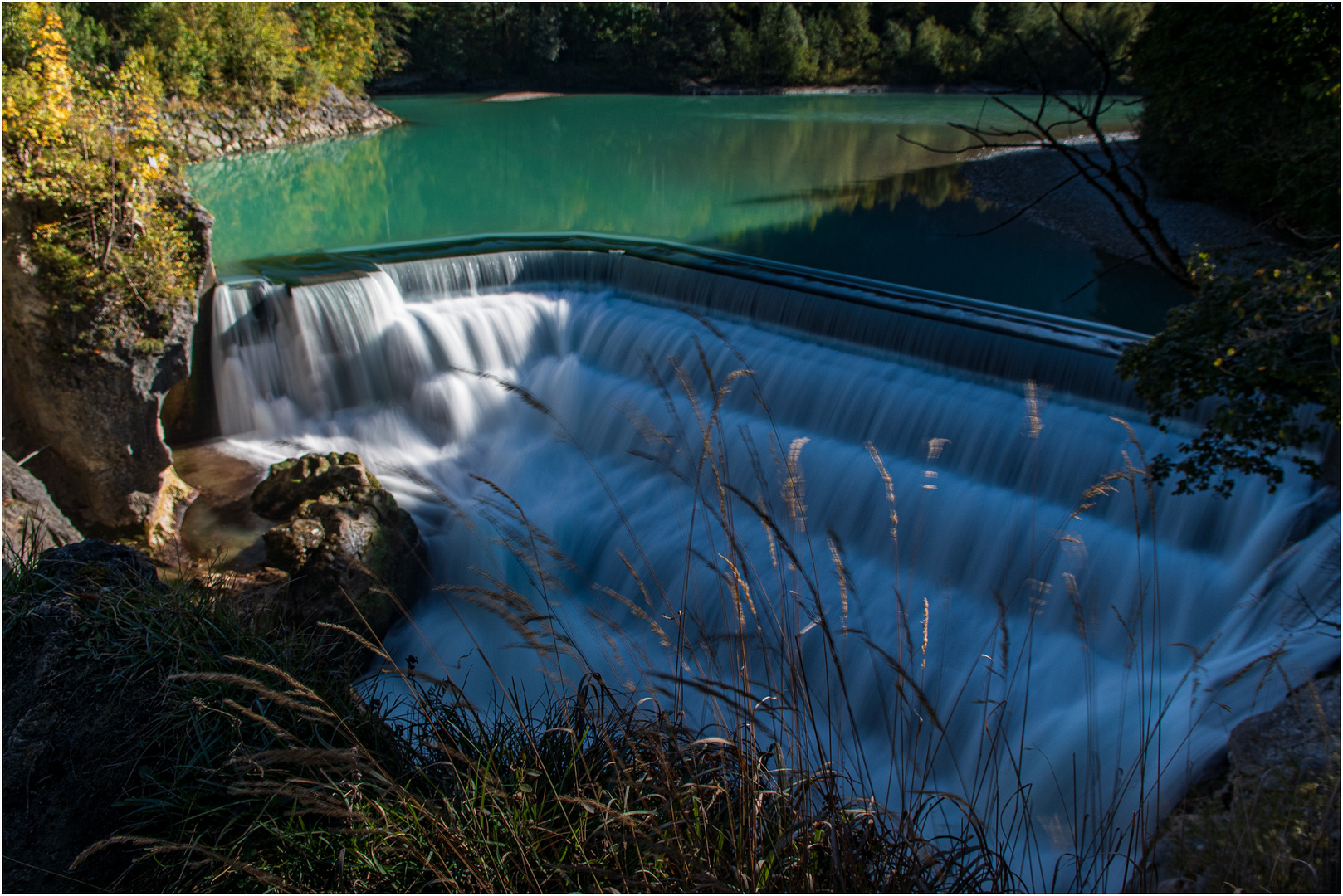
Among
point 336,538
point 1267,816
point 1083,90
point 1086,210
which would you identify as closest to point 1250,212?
point 1086,210

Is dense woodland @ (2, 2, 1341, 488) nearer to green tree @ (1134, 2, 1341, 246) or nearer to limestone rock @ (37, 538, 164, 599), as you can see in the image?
green tree @ (1134, 2, 1341, 246)

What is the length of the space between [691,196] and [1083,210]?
267 inches

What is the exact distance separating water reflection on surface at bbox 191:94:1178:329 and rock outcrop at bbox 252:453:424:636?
4340 millimetres

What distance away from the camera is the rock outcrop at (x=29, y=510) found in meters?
4.20

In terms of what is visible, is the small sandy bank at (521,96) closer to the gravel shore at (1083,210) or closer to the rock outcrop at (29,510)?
the gravel shore at (1083,210)

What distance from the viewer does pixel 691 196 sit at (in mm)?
14992

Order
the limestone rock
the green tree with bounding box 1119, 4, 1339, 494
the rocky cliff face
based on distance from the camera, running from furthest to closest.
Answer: the rocky cliff face → the green tree with bounding box 1119, 4, 1339, 494 → the limestone rock

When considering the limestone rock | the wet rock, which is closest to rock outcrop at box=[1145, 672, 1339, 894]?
the limestone rock

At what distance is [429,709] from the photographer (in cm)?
235

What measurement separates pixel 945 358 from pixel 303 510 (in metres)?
5.53

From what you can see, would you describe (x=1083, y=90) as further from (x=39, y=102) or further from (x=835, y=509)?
(x=39, y=102)

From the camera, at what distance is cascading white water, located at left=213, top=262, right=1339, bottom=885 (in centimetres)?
391

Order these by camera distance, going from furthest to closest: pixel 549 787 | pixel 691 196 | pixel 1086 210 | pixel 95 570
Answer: pixel 691 196
pixel 1086 210
pixel 95 570
pixel 549 787

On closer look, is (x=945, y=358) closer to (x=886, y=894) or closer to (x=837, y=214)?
(x=886, y=894)
